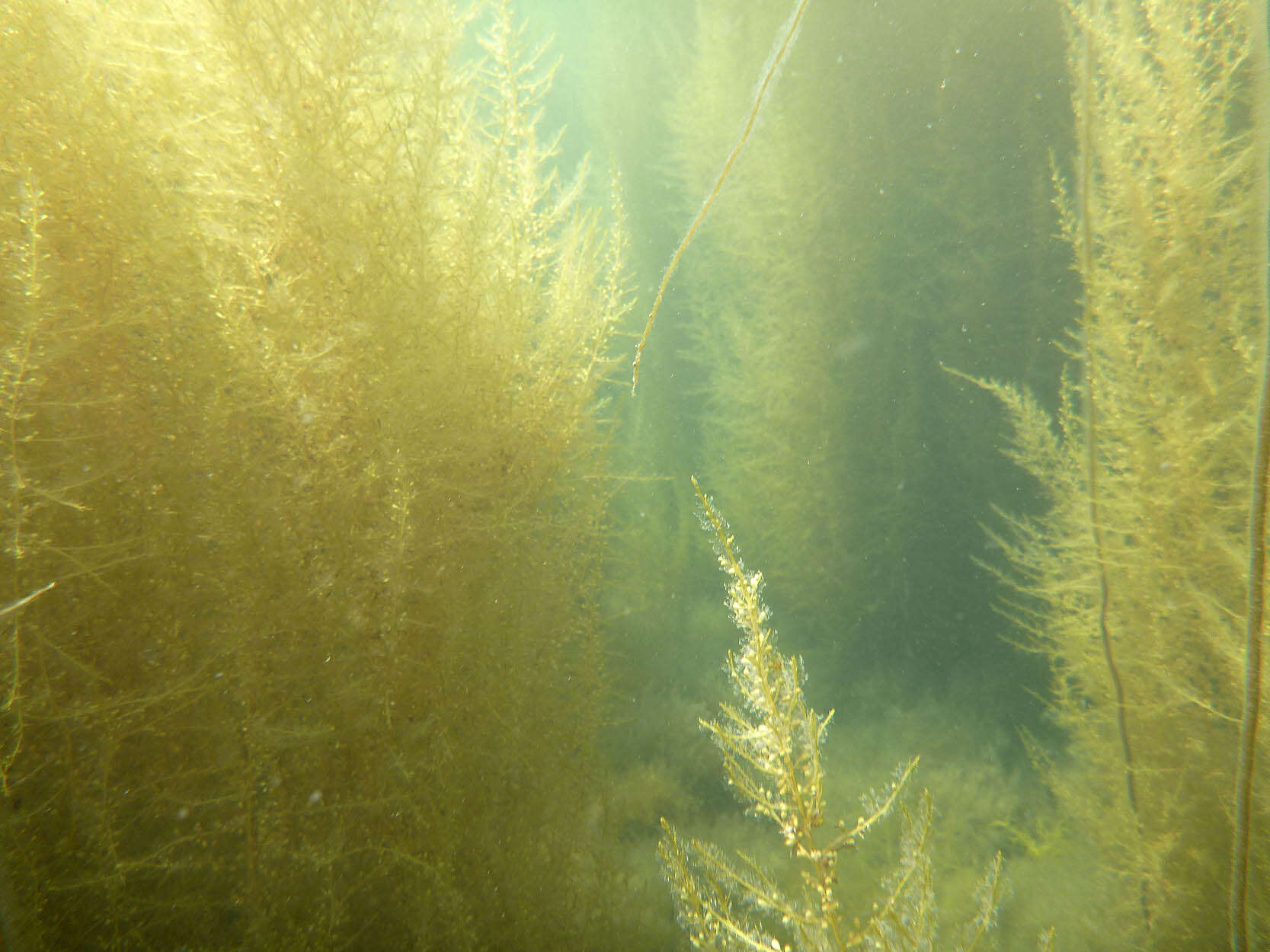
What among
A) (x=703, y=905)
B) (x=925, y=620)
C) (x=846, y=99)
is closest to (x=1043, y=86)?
(x=846, y=99)

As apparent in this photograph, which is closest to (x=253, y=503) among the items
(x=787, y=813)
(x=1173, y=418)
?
(x=787, y=813)

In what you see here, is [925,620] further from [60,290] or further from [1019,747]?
[60,290]

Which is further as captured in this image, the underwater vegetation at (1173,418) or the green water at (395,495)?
the underwater vegetation at (1173,418)

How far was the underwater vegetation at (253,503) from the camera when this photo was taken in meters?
1.59

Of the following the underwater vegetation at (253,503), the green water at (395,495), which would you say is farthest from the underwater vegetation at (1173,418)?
the underwater vegetation at (253,503)

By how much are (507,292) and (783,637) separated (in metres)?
5.39

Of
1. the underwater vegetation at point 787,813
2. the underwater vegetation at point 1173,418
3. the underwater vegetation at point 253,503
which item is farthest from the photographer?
the underwater vegetation at point 1173,418

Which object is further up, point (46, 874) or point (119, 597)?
point (119, 597)

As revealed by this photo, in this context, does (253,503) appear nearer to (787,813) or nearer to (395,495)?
(395,495)

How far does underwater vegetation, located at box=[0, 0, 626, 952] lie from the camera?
1587 mm

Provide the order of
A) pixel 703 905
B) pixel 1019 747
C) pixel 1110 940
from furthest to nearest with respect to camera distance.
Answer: pixel 1019 747
pixel 1110 940
pixel 703 905

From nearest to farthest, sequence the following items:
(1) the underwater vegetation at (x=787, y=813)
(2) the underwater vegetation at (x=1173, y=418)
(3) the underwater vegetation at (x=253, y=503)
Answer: (1) the underwater vegetation at (x=787, y=813) < (3) the underwater vegetation at (x=253, y=503) < (2) the underwater vegetation at (x=1173, y=418)

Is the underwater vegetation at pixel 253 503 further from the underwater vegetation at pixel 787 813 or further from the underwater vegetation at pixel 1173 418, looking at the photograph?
the underwater vegetation at pixel 1173 418

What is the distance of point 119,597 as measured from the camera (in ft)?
5.65
